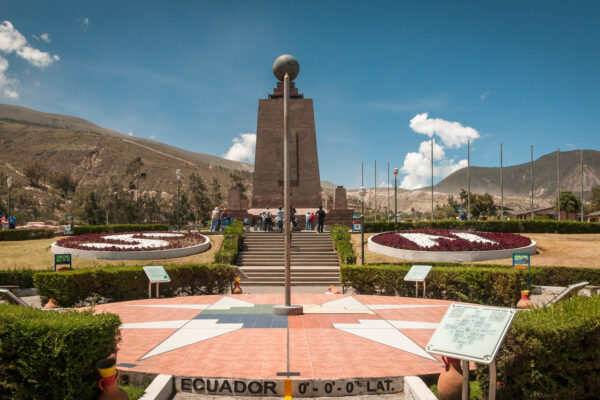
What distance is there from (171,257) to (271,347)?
12.9 metres

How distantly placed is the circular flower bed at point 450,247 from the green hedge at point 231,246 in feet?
21.5

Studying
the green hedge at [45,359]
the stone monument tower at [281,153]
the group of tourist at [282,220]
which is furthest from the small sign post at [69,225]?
the green hedge at [45,359]

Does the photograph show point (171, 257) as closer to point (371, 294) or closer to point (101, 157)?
point (371, 294)

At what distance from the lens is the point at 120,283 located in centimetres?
1195

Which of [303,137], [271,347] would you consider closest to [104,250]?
[271,347]

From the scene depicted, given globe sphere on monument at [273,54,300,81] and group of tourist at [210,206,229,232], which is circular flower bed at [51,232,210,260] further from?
globe sphere on monument at [273,54,300,81]

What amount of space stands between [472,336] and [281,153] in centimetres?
2999

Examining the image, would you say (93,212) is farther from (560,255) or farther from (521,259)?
(560,255)

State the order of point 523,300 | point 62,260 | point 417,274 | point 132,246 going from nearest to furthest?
→ point 523,300, point 417,274, point 62,260, point 132,246

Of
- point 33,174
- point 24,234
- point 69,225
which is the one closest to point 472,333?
point 69,225

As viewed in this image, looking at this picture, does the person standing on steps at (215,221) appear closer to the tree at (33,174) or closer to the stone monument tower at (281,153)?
the stone monument tower at (281,153)

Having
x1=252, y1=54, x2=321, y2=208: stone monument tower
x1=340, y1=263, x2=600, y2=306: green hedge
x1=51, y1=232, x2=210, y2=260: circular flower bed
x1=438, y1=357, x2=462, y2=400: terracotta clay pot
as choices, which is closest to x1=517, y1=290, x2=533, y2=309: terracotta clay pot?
x1=340, y1=263, x2=600, y2=306: green hedge

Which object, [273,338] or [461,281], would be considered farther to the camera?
[461,281]

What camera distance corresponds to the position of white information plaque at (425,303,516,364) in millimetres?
4070
